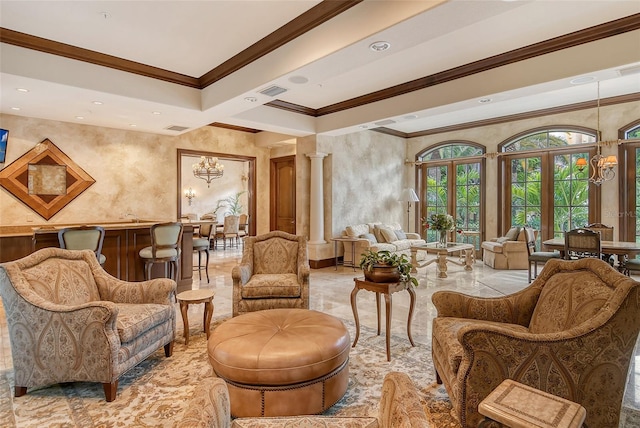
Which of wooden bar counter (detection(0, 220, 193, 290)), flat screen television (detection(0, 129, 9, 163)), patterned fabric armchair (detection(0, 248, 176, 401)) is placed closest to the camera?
patterned fabric armchair (detection(0, 248, 176, 401))

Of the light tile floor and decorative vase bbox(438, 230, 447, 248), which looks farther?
decorative vase bbox(438, 230, 447, 248)

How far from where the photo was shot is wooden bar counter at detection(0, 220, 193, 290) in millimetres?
4315

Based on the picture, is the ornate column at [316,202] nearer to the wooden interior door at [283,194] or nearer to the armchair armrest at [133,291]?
the wooden interior door at [283,194]

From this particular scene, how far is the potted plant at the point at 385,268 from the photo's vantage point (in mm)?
3041

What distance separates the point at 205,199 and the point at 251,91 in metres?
9.12

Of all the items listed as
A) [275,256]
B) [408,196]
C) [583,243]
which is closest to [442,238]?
[583,243]

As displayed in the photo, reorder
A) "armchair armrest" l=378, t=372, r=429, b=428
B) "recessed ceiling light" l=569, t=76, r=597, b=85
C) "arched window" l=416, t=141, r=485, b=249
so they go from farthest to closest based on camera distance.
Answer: "arched window" l=416, t=141, r=485, b=249, "recessed ceiling light" l=569, t=76, r=597, b=85, "armchair armrest" l=378, t=372, r=429, b=428

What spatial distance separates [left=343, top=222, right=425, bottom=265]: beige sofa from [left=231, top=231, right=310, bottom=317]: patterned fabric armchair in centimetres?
320

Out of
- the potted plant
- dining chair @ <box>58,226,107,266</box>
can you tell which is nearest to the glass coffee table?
the potted plant

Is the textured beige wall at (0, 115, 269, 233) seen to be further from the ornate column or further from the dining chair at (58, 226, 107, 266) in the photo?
the dining chair at (58, 226, 107, 266)

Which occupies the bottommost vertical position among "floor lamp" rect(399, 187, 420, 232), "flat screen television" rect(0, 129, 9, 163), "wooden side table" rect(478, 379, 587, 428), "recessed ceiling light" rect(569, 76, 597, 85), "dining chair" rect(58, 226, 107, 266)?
"wooden side table" rect(478, 379, 587, 428)

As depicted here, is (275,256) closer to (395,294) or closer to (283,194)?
(395,294)

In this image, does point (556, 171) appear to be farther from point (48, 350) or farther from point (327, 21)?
point (48, 350)

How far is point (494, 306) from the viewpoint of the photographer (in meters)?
2.44
